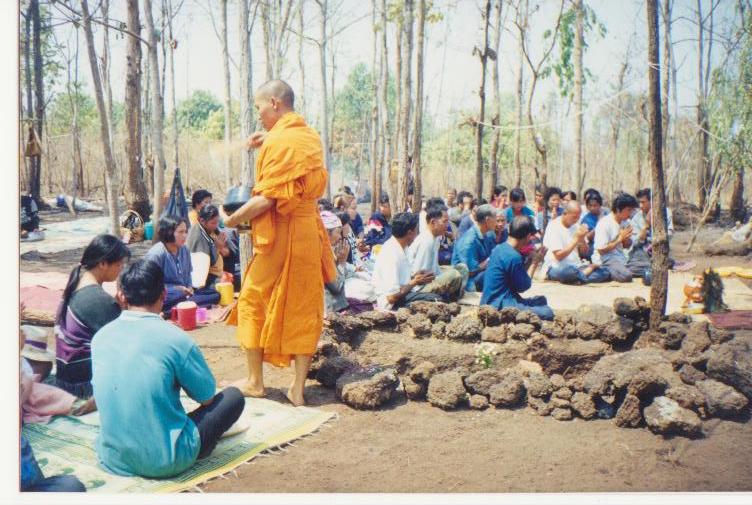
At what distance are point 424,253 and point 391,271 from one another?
0.53 metres

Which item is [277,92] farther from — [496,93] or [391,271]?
[496,93]

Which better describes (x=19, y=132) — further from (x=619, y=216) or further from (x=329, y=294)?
(x=619, y=216)

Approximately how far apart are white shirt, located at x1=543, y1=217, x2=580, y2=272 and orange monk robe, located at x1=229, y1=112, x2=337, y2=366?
14.7ft

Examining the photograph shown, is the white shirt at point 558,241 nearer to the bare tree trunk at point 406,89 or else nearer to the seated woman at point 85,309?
the bare tree trunk at point 406,89

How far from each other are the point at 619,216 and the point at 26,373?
6714 mm

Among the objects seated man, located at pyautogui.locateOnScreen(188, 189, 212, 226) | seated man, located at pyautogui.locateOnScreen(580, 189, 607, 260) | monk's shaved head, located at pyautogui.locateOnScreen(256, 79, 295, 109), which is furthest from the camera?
seated man, located at pyautogui.locateOnScreen(580, 189, 607, 260)

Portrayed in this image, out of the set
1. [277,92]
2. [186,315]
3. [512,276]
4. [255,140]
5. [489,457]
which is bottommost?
[489,457]

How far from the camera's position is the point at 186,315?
5.21 meters

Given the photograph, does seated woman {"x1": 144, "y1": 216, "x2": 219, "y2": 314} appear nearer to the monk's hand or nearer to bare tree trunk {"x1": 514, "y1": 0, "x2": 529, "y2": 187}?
the monk's hand

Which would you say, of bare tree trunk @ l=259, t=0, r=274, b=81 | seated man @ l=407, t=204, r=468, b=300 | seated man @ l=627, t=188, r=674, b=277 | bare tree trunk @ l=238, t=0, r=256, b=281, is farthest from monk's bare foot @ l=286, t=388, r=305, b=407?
seated man @ l=627, t=188, r=674, b=277

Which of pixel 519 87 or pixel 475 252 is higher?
pixel 519 87

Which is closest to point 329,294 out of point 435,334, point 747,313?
point 435,334

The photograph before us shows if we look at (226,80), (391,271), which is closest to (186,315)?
(391,271)

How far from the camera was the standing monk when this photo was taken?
3518 mm
